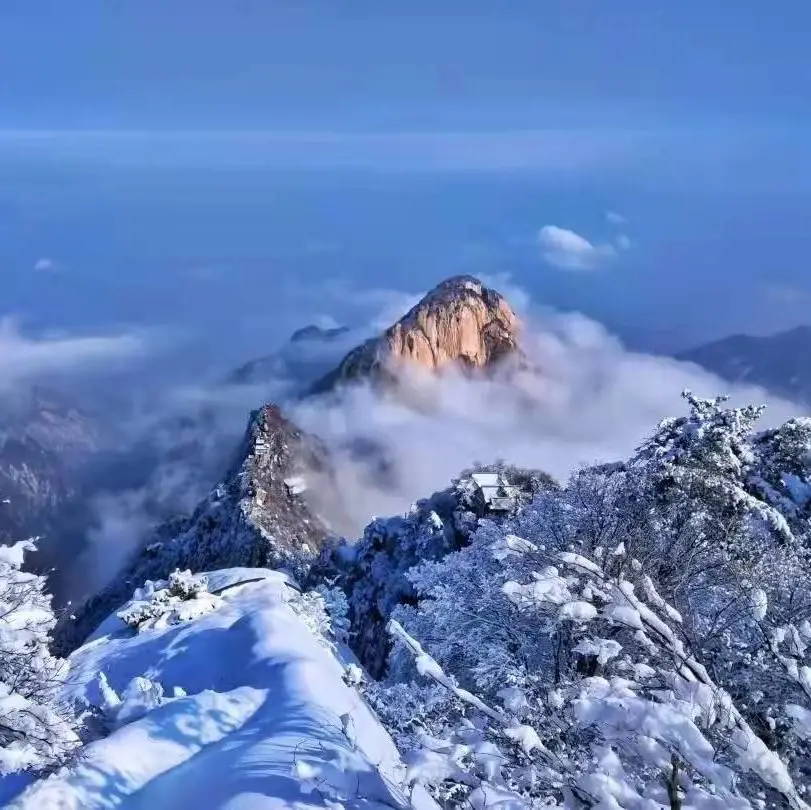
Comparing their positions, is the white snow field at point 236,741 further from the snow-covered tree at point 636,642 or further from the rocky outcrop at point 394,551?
the rocky outcrop at point 394,551

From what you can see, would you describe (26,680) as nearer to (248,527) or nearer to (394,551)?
(394,551)

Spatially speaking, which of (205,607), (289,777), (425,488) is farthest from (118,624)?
(425,488)

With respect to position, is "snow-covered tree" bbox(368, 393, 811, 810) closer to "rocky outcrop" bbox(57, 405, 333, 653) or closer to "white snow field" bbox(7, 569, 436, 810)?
"white snow field" bbox(7, 569, 436, 810)

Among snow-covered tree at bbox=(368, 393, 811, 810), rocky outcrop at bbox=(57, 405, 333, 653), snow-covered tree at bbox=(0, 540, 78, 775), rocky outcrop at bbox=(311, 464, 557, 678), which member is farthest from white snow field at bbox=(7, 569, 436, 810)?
rocky outcrop at bbox=(57, 405, 333, 653)

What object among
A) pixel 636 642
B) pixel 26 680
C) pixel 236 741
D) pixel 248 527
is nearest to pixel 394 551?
pixel 248 527

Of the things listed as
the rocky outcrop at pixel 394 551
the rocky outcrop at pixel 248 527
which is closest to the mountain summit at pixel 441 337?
the rocky outcrop at pixel 248 527
